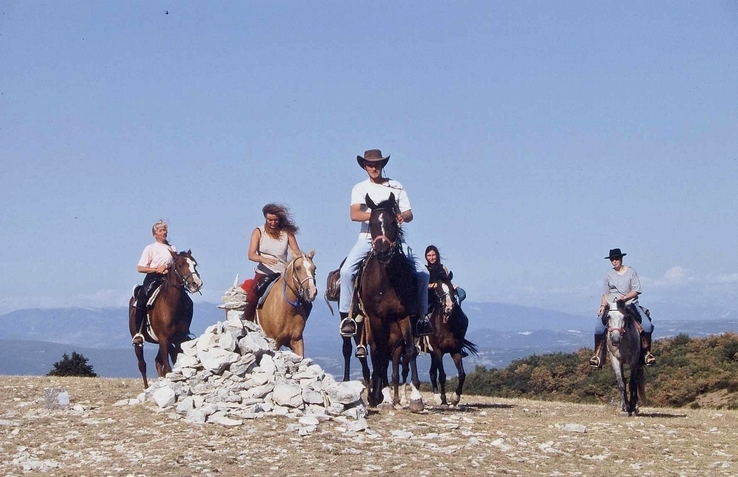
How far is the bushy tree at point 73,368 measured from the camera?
102ft

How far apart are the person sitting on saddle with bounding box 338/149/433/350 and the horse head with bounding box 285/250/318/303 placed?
3.78ft

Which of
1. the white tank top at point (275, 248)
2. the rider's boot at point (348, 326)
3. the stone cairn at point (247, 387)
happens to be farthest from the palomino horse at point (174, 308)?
the rider's boot at point (348, 326)

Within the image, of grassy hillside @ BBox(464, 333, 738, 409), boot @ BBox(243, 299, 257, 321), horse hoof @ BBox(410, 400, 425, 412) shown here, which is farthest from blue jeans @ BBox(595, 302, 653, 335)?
grassy hillside @ BBox(464, 333, 738, 409)

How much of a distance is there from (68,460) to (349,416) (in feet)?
11.4

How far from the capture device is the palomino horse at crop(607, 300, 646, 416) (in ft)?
50.4

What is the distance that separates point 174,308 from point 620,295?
7.47m

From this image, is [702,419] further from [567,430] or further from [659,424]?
[567,430]

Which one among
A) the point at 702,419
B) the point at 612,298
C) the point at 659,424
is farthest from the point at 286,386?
the point at 702,419

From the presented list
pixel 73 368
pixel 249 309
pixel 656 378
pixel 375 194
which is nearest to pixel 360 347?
pixel 375 194

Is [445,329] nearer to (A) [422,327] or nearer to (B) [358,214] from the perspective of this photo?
(A) [422,327]

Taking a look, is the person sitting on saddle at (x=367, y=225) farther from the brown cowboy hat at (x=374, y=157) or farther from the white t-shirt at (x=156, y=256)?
the white t-shirt at (x=156, y=256)

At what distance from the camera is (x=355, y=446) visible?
10.4 m

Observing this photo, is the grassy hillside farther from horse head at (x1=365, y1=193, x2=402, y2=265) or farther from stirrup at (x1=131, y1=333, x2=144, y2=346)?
horse head at (x1=365, y1=193, x2=402, y2=265)

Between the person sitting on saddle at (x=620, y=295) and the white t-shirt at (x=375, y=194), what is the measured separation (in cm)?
434
